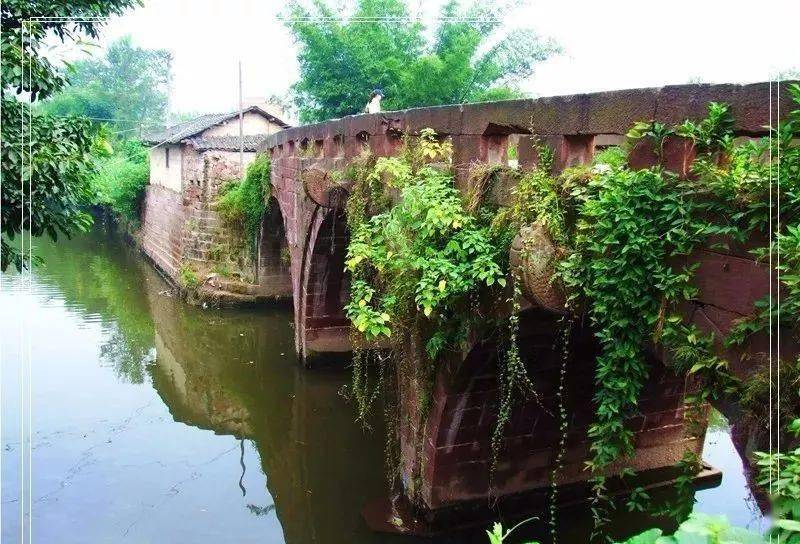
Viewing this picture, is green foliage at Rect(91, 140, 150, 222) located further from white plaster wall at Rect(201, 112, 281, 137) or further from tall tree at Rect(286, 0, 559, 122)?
tall tree at Rect(286, 0, 559, 122)

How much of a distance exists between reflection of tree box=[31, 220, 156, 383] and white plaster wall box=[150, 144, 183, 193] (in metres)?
2.68

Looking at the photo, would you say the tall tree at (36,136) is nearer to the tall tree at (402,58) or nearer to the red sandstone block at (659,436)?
the red sandstone block at (659,436)

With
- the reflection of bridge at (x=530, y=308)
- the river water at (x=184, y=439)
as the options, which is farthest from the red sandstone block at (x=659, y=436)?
the river water at (x=184, y=439)

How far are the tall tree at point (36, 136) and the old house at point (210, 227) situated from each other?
10.5 metres

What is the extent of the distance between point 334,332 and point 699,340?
9471 mm

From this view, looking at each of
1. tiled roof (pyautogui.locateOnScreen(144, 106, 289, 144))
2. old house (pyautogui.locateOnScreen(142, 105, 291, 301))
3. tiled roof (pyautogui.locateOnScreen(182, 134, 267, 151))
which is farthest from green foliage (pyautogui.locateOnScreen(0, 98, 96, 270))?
tiled roof (pyautogui.locateOnScreen(144, 106, 289, 144))

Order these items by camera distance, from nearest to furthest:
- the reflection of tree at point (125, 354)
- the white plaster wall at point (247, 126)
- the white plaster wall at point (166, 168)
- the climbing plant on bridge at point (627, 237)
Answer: the climbing plant on bridge at point (627, 237) → the reflection of tree at point (125, 354) → the white plaster wall at point (166, 168) → the white plaster wall at point (247, 126)

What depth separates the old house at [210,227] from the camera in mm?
16391

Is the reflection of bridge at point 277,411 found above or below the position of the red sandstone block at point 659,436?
below

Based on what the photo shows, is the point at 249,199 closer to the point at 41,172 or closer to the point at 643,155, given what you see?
the point at 41,172

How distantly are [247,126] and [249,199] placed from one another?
690cm

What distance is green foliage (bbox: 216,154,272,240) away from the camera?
1534 cm

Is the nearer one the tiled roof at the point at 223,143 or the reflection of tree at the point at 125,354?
the reflection of tree at the point at 125,354

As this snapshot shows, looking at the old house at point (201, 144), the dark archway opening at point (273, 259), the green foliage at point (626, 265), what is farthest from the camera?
the old house at point (201, 144)
